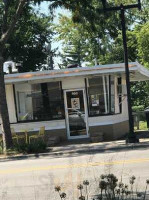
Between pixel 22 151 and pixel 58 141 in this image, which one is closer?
pixel 22 151

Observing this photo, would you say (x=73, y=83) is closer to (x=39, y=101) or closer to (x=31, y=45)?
(x=39, y=101)

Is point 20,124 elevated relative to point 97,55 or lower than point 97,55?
lower

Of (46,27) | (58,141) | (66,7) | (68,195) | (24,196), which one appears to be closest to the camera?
(68,195)

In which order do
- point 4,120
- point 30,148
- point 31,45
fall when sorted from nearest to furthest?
point 30,148 → point 4,120 → point 31,45

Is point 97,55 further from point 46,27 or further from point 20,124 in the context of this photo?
point 20,124

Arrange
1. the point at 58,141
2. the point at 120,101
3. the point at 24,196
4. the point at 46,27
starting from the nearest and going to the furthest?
the point at 24,196, the point at 58,141, the point at 120,101, the point at 46,27

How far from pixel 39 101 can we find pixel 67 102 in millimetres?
1429

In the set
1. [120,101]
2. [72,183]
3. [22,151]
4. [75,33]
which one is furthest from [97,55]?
[72,183]

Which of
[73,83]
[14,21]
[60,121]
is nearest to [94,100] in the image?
[73,83]

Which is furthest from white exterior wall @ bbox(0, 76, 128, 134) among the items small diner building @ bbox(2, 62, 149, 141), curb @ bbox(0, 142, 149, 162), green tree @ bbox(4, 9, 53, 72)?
green tree @ bbox(4, 9, 53, 72)

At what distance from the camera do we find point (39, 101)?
21203 mm

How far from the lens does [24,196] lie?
26.8 ft

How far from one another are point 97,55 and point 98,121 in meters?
25.0

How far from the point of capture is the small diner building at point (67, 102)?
795 inches
